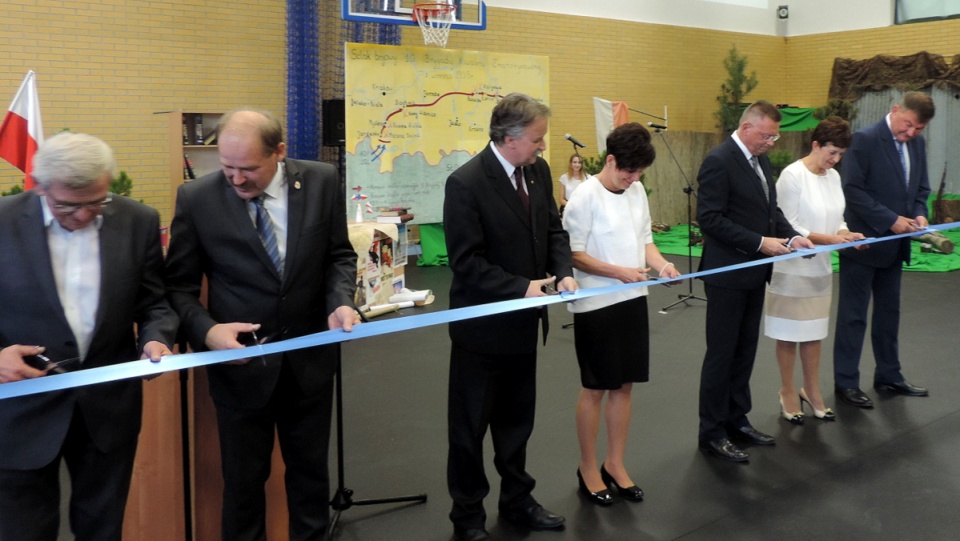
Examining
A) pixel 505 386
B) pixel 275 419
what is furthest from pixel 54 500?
pixel 505 386

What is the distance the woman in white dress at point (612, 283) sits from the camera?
325 cm

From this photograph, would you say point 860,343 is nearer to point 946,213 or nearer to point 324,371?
point 324,371

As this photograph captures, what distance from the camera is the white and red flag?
4.17 meters

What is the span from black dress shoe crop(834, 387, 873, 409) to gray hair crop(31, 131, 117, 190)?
418cm

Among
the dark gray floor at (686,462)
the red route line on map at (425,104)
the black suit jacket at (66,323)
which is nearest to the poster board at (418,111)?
the red route line on map at (425,104)

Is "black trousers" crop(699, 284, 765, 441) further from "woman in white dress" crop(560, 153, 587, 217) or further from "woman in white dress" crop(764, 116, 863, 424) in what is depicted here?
"woman in white dress" crop(560, 153, 587, 217)

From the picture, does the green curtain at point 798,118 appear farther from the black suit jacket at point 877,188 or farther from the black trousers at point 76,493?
the black trousers at point 76,493

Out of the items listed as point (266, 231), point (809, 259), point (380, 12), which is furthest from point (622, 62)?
point (266, 231)

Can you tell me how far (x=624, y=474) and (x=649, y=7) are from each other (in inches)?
456

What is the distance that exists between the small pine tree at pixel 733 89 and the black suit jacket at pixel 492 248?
12.3m

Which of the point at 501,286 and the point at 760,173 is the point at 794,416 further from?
the point at 501,286

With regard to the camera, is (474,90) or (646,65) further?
(646,65)

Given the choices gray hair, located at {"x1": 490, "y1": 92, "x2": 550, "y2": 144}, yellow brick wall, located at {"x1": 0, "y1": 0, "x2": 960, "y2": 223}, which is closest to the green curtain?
yellow brick wall, located at {"x1": 0, "y1": 0, "x2": 960, "y2": 223}

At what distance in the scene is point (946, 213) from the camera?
43.3ft
